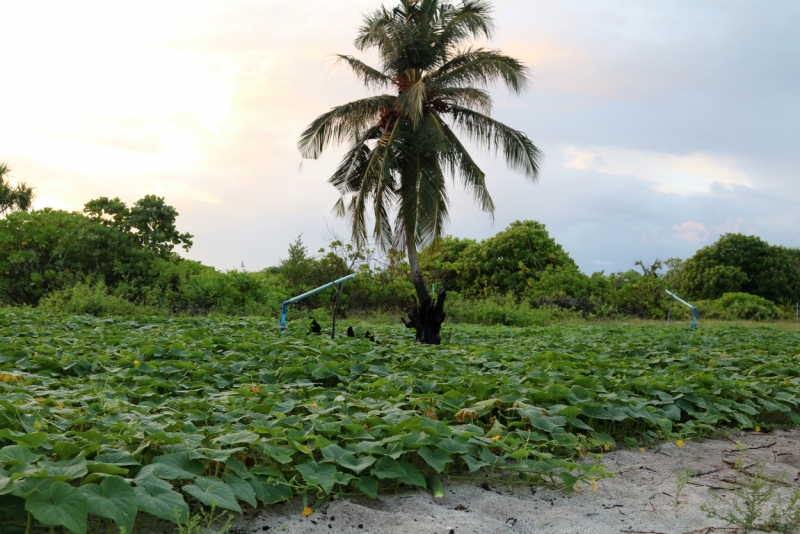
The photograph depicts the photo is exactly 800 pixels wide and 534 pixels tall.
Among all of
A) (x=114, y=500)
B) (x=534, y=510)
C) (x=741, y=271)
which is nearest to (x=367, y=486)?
(x=534, y=510)

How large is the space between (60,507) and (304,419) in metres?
1.28

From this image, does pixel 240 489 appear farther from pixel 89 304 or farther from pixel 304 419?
pixel 89 304

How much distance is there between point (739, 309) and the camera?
24250 mm

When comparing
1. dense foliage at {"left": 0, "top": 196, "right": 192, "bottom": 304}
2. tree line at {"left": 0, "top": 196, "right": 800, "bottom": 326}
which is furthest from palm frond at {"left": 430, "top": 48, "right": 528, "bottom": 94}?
dense foliage at {"left": 0, "top": 196, "right": 192, "bottom": 304}

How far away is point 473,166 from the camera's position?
13.8m

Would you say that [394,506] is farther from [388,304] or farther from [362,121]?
[388,304]

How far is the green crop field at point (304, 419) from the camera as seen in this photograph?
7.22 feet

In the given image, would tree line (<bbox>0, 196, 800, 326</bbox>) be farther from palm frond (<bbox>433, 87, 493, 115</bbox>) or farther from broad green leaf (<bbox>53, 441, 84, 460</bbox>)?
broad green leaf (<bbox>53, 441, 84, 460</bbox>)

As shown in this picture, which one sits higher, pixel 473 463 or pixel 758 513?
pixel 473 463

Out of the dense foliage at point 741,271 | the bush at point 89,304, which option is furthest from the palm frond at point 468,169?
the dense foliage at point 741,271

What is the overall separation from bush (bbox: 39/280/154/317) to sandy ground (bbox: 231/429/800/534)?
11081 millimetres

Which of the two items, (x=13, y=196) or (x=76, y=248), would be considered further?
(x=13, y=196)

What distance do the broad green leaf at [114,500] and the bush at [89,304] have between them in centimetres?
1107

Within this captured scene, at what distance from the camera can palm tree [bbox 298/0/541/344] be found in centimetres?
1330
